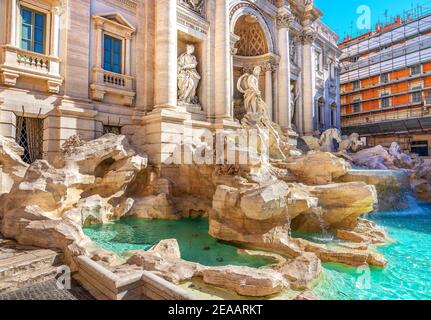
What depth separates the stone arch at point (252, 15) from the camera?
488 inches

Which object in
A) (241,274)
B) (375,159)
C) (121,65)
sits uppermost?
(121,65)

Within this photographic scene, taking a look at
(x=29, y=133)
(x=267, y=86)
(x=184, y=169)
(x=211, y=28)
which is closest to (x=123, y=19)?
(x=211, y=28)

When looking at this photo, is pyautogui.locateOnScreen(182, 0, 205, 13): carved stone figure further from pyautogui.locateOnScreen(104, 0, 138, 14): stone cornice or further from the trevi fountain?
pyautogui.locateOnScreen(104, 0, 138, 14): stone cornice

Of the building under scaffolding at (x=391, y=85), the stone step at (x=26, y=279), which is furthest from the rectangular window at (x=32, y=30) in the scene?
the building under scaffolding at (x=391, y=85)

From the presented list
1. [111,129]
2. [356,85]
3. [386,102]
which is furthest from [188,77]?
[356,85]

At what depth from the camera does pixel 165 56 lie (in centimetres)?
917

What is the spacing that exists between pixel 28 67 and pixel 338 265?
8.71 meters

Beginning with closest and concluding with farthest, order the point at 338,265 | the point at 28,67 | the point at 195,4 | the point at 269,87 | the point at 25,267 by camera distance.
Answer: the point at 25,267
the point at 338,265
the point at 28,67
the point at 195,4
the point at 269,87

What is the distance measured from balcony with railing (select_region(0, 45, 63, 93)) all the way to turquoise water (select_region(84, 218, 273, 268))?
4420 millimetres

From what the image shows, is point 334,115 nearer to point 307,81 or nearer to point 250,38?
point 307,81

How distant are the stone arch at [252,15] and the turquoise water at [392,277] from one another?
11.0m

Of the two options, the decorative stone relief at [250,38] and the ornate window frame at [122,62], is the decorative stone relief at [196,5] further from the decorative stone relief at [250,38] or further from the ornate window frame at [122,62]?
the decorative stone relief at [250,38]

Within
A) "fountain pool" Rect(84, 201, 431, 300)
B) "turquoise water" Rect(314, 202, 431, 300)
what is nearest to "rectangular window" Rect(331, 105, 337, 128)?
"fountain pool" Rect(84, 201, 431, 300)

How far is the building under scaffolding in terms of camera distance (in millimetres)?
21938
